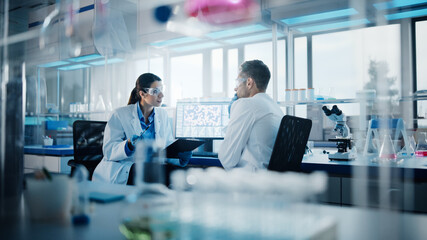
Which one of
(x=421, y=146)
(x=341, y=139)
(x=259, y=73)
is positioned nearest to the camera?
(x=259, y=73)

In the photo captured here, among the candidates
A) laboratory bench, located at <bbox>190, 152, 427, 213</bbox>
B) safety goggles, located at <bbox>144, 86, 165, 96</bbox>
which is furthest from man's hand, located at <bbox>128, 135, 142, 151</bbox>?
laboratory bench, located at <bbox>190, 152, 427, 213</bbox>

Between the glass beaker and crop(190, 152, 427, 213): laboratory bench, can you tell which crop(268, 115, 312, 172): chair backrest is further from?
the glass beaker

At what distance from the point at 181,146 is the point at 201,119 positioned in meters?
0.85

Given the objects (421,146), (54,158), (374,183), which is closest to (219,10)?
(374,183)

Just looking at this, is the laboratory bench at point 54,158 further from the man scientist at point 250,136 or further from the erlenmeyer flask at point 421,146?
the erlenmeyer flask at point 421,146

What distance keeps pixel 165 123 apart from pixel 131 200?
2.37 metres

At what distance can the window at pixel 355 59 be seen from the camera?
3.99 m

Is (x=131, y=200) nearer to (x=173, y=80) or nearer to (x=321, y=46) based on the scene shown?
(x=321, y=46)

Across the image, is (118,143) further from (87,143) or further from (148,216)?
(148,216)

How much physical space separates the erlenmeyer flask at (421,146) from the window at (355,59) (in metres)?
0.64

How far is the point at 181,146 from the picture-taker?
2449mm

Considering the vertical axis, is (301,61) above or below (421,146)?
above

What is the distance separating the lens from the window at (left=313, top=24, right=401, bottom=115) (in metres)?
3.99

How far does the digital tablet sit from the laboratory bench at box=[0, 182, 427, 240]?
1406 millimetres
